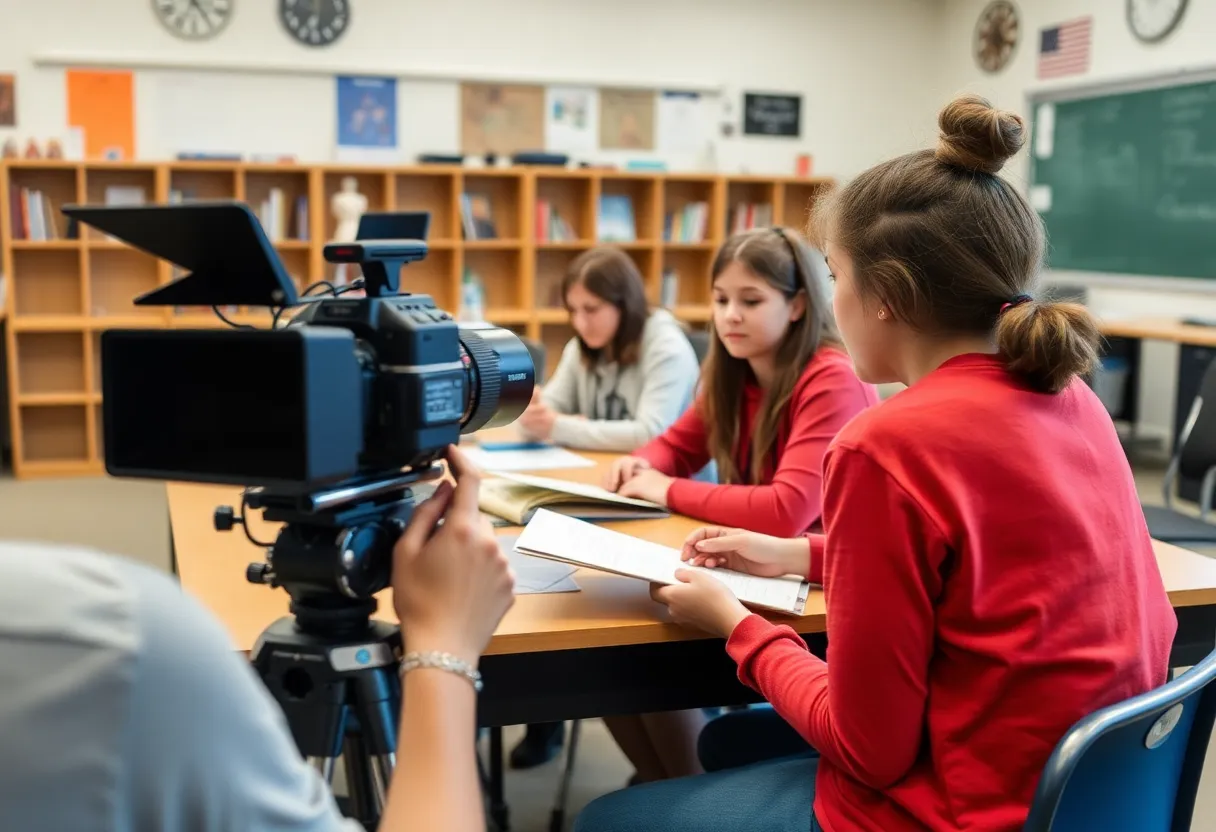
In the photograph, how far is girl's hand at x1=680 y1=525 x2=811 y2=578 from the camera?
150 centimetres

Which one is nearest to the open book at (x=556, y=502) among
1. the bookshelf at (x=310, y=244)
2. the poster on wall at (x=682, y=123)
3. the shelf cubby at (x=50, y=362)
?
the bookshelf at (x=310, y=244)

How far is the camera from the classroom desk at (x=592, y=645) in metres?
1.33

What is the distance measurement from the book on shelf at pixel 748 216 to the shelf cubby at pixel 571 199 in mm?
855

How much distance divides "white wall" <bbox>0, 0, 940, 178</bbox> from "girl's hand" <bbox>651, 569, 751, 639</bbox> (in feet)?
18.1

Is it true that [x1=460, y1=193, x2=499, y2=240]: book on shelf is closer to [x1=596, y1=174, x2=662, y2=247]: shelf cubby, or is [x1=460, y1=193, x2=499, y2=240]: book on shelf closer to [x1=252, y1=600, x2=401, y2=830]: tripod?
[x1=596, y1=174, x2=662, y2=247]: shelf cubby

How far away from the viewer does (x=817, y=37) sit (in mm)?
7211

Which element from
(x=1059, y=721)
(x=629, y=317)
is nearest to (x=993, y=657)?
(x=1059, y=721)

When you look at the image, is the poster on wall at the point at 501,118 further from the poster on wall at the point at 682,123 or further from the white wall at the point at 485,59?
the poster on wall at the point at 682,123

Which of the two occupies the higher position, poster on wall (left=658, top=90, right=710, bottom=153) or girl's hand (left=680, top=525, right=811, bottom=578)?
poster on wall (left=658, top=90, right=710, bottom=153)

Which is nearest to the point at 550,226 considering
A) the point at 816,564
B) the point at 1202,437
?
the point at 1202,437

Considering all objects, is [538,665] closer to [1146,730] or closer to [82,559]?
[1146,730]

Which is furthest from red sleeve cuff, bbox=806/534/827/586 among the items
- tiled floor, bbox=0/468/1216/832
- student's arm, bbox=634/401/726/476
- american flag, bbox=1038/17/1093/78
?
american flag, bbox=1038/17/1093/78

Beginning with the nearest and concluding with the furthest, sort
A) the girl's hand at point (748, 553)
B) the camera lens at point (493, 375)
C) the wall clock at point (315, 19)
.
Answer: the camera lens at point (493, 375) → the girl's hand at point (748, 553) → the wall clock at point (315, 19)

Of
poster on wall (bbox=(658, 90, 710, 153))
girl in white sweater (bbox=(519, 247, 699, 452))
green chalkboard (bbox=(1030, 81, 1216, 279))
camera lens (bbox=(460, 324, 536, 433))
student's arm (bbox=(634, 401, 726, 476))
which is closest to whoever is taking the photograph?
camera lens (bbox=(460, 324, 536, 433))
